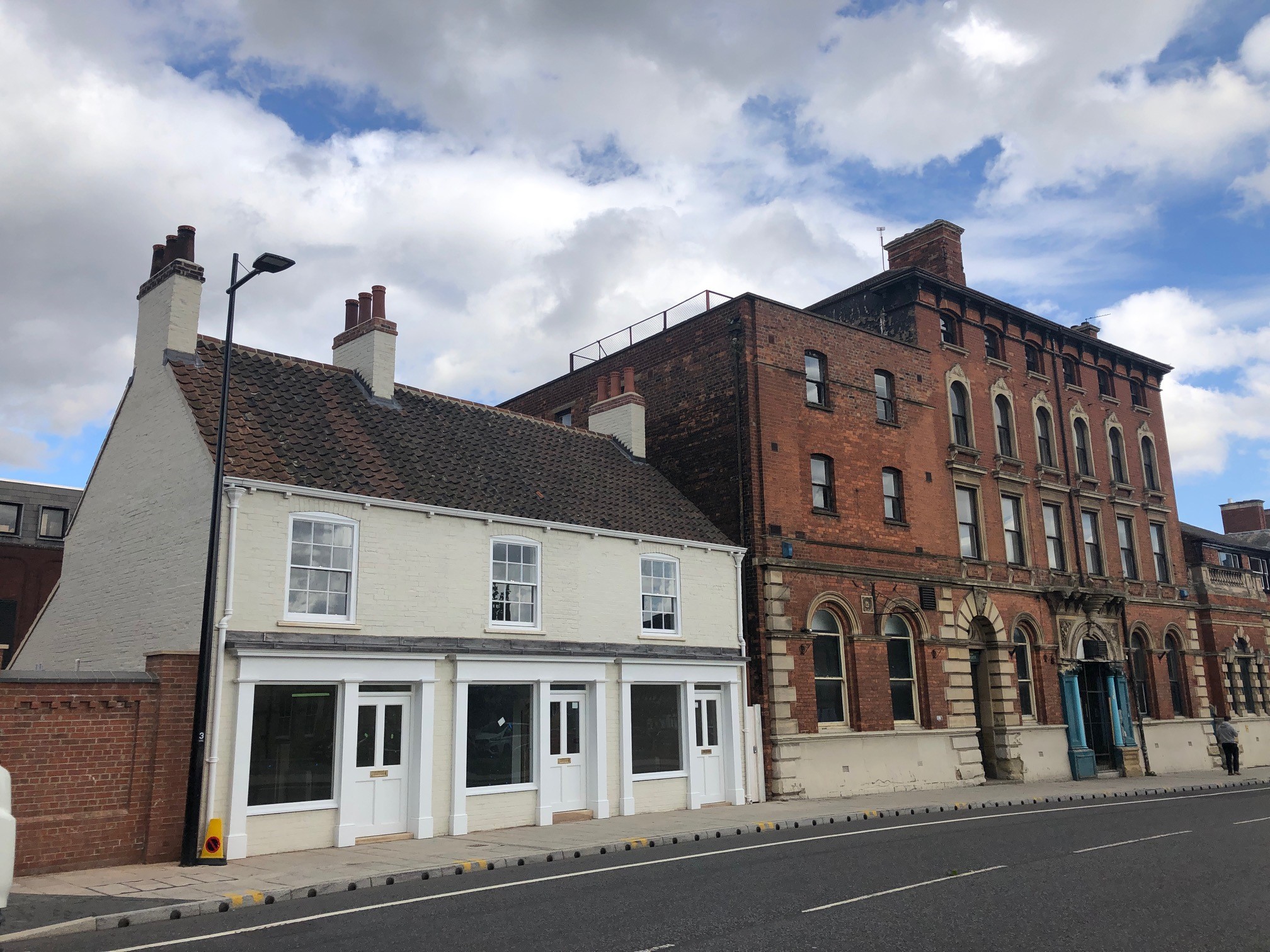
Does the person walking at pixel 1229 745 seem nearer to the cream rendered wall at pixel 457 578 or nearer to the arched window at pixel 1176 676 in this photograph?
the arched window at pixel 1176 676

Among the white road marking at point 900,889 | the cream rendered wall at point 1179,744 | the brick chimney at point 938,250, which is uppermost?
the brick chimney at point 938,250

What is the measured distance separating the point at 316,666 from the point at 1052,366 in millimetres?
27369

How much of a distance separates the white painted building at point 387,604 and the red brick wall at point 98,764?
2.03 feet

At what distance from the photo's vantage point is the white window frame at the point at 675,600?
21250 mm

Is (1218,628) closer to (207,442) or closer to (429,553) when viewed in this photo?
(429,553)

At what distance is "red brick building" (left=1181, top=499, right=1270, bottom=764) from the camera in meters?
37.7

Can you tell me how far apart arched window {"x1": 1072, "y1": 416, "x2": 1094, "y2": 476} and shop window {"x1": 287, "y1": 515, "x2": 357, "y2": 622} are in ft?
85.6


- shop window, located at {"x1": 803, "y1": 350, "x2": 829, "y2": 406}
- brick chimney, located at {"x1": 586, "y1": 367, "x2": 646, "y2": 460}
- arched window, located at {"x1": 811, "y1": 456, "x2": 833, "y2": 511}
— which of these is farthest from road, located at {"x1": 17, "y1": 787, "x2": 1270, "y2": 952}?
shop window, located at {"x1": 803, "y1": 350, "x2": 829, "y2": 406}

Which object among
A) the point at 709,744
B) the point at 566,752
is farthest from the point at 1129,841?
the point at 566,752

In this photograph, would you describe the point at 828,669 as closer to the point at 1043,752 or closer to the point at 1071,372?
the point at 1043,752

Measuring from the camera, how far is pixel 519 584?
63.2ft

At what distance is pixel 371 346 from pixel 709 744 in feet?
36.3

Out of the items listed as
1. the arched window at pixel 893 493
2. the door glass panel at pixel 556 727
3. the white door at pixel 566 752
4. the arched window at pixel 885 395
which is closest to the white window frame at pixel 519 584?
the white door at pixel 566 752

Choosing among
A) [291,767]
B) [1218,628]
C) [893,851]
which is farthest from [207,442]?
[1218,628]
